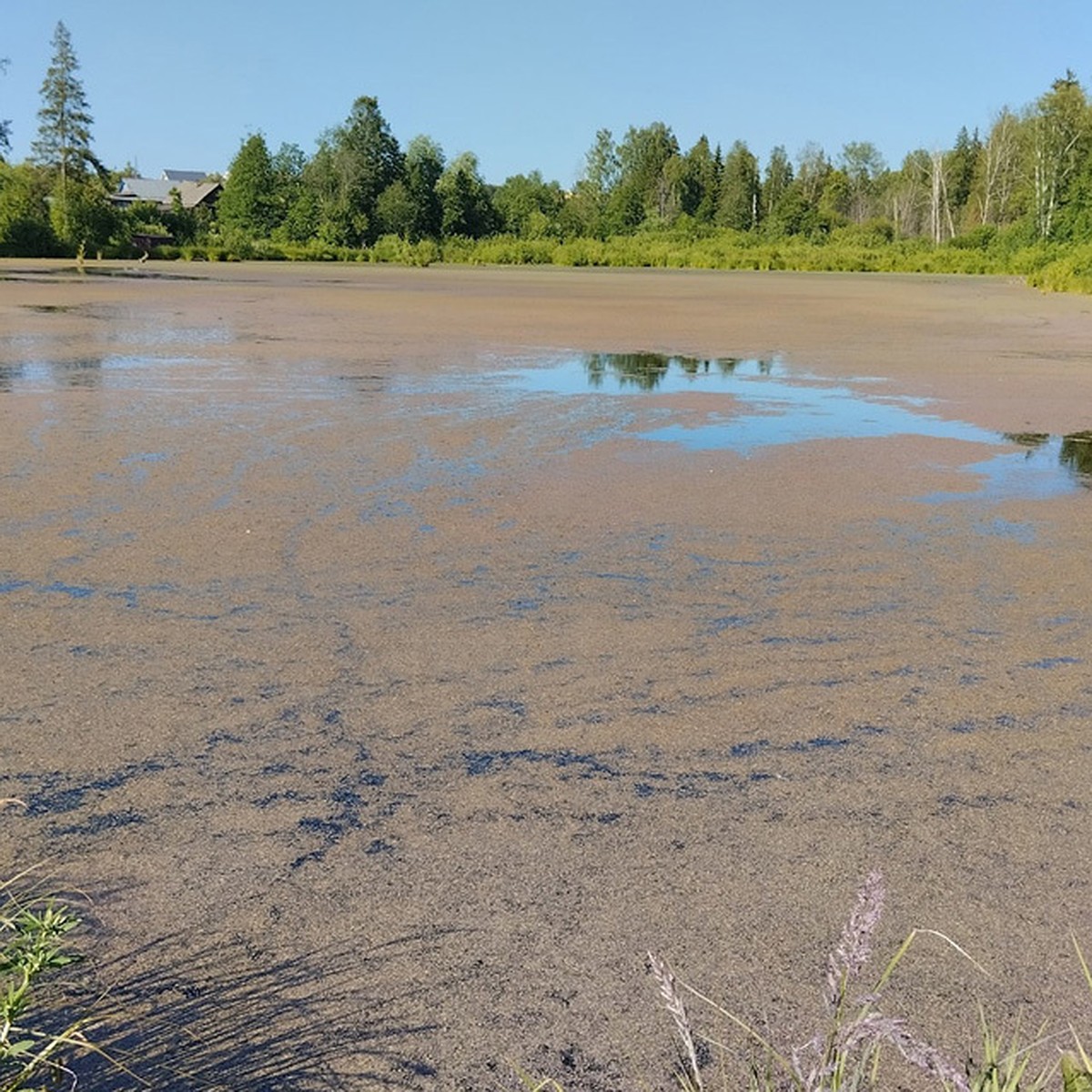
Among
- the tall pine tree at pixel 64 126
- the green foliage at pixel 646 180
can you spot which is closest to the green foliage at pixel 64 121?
the tall pine tree at pixel 64 126

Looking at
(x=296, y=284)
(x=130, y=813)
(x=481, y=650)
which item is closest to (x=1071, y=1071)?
(x=130, y=813)

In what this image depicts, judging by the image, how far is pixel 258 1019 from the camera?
5.52ft

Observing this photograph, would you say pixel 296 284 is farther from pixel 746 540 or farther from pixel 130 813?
pixel 130 813

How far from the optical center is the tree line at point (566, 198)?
4156 cm

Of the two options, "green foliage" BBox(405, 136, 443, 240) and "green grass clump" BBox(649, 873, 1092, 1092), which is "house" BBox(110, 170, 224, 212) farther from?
"green grass clump" BBox(649, 873, 1092, 1092)

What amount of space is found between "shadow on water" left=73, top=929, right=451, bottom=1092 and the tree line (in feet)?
112

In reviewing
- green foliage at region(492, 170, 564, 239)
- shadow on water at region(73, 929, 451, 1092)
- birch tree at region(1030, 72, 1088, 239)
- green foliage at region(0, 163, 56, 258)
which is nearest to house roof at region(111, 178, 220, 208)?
green foliage at region(492, 170, 564, 239)

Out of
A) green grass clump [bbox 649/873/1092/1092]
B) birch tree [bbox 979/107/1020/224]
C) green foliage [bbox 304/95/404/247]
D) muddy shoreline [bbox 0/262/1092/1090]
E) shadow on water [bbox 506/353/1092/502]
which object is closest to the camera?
green grass clump [bbox 649/873/1092/1092]

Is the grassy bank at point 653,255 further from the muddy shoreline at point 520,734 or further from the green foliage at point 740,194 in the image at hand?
the muddy shoreline at point 520,734

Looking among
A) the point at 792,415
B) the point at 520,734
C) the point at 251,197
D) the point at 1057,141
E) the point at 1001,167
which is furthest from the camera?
the point at 1001,167

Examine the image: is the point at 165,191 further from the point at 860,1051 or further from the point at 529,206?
the point at 860,1051

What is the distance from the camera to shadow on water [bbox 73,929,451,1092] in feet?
5.13

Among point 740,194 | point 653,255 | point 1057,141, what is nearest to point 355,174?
point 653,255

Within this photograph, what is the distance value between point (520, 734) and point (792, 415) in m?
5.29
